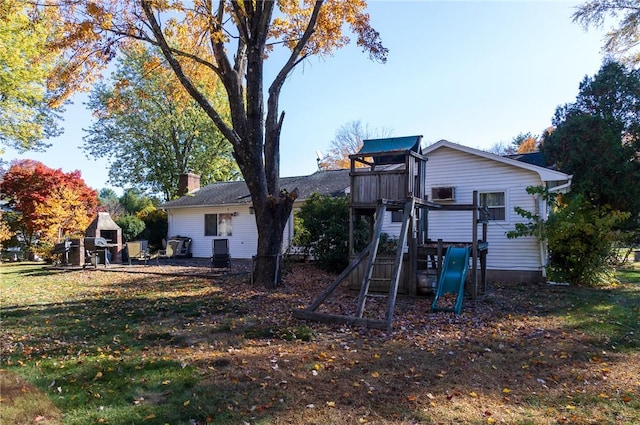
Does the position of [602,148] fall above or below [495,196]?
above

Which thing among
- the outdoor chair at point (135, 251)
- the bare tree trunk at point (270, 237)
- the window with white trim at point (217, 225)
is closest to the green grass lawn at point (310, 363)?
the bare tree trunk at point (270, 237)

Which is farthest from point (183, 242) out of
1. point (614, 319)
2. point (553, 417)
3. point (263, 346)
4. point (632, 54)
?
point (632, 54)

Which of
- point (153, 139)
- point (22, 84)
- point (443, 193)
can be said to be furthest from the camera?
point (153, 139)

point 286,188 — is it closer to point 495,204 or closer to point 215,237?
point 215,237

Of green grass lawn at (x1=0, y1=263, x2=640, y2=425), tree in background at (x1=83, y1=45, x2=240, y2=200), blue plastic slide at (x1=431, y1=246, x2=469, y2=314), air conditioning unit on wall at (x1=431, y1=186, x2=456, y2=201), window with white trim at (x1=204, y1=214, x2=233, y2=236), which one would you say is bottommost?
green grass lawn at (x1=0, y1=263, x2=640, y2=425)

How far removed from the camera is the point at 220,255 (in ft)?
48.2

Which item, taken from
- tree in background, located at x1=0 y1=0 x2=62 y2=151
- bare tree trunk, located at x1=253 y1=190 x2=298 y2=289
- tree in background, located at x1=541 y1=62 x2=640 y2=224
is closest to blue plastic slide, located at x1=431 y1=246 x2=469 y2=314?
bare tree trunk, located at x1=253 y1=190 x2=298 y2=289

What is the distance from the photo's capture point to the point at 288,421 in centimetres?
342

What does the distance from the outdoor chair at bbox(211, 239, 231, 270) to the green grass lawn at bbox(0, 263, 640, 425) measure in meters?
5.68

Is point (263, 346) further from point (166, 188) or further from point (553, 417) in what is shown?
point (166, 188)

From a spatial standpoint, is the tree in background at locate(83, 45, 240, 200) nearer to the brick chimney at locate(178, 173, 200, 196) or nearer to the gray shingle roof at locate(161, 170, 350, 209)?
the brick chimney at locate(178, 173, 200, 196)

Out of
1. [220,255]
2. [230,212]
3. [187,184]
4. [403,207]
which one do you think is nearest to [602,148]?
[403,207]

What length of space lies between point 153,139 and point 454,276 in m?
27.7

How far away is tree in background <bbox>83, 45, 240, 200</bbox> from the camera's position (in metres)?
30.1
